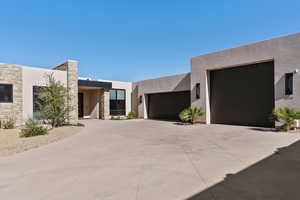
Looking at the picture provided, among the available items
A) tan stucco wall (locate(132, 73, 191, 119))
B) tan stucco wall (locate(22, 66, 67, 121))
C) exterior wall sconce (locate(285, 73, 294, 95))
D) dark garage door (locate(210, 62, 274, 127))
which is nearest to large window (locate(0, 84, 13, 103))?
tan stucco wall (locate(22, 66, 67, 121))

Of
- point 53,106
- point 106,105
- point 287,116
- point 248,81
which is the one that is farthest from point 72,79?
point 287,116

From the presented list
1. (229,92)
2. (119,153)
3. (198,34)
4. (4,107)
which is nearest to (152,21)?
(198,34)

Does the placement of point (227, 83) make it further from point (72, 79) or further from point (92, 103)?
point (92, 103)

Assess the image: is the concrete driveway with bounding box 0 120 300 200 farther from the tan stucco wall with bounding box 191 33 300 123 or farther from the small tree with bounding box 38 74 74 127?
the small tree with bounding box 38 74 74 127

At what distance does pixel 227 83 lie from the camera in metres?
12.5

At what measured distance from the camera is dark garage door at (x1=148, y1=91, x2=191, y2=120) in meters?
18.0

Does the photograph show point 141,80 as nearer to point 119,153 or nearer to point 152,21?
point 152,21

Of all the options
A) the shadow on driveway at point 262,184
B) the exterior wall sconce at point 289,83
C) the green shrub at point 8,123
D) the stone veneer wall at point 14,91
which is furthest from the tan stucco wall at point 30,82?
the exterior wall sconce at point 289,83

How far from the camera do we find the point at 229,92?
489 inches

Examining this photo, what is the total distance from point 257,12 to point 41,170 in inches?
485

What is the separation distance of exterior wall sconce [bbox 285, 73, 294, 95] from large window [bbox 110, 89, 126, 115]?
16.2 m

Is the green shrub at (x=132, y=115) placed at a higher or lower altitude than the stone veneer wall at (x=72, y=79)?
lower

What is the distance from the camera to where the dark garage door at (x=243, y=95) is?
1059 cm

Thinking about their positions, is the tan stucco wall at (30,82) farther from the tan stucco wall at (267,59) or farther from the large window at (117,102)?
the tan stucco wall at (267,59)
